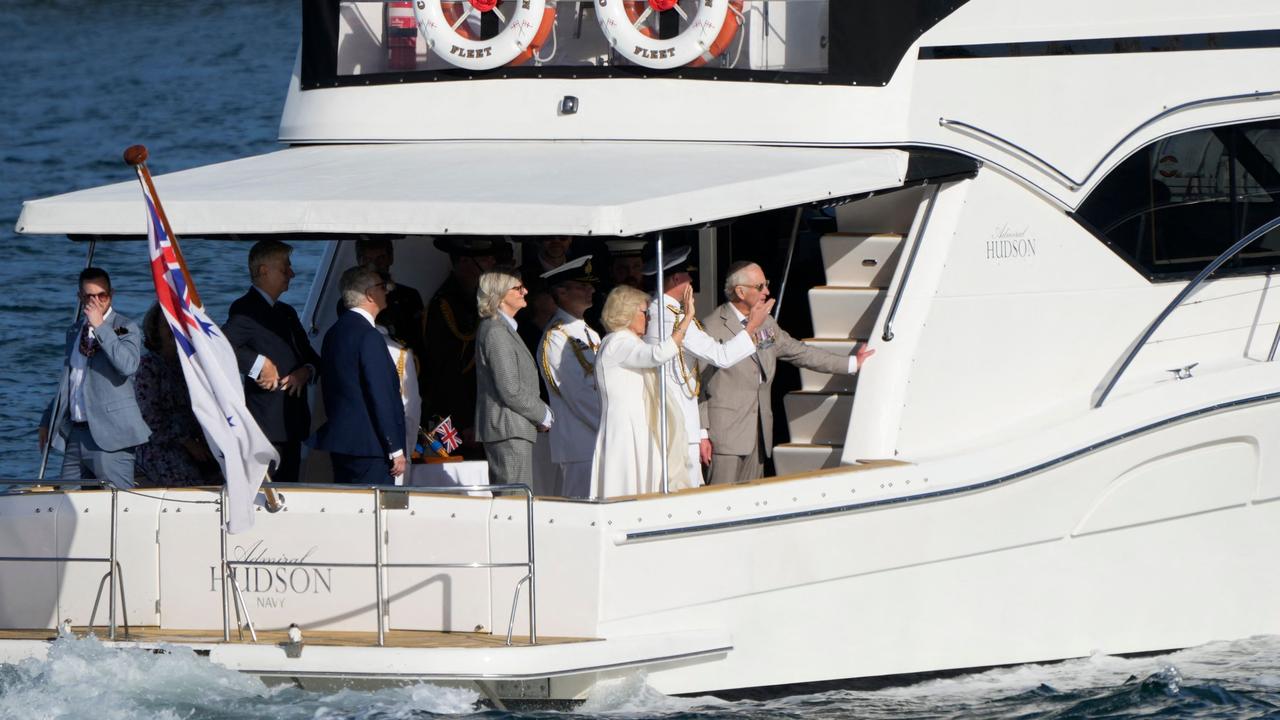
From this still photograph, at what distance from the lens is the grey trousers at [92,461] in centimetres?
742

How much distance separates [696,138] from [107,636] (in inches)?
124

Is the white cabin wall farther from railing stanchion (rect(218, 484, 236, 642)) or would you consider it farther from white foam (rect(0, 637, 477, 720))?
railing stanchion (rect(218, 484, 236, 642))

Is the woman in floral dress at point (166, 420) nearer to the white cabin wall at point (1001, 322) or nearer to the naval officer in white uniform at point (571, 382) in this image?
the naval officer in white uniform at point (571, 382)

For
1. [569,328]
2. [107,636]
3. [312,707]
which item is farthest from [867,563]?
[107,636]

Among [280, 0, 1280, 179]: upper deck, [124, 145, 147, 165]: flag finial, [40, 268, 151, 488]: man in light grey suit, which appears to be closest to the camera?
[124, 145, 147, 165]: flag finial

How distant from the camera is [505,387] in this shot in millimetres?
7238

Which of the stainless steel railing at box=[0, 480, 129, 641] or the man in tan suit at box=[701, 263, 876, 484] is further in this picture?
the man in tan suit at box=[701, 263, 876, 484]

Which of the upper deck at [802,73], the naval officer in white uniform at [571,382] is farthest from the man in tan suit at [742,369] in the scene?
the upper deck at [802,73]

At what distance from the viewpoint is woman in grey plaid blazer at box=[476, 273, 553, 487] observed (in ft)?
23.7

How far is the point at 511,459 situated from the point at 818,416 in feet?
4.57

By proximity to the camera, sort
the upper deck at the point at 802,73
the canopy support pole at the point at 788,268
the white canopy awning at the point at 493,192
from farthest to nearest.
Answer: the canopy support pole at the point at 788,268
the upper deck at the point at 802,73
the white canopy awning at the point at 493,192

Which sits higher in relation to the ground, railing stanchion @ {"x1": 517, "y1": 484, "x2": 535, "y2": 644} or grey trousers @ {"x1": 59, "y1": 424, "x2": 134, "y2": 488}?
grey trousers @ {"x1": 59, "y1": 424, "x2": 134, "y2": 488}

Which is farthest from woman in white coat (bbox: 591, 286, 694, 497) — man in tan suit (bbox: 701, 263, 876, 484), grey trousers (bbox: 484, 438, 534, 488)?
man in tan suit (bbox: 701, 263, 876, 484)

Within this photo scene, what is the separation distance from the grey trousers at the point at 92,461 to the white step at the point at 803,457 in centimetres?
269
